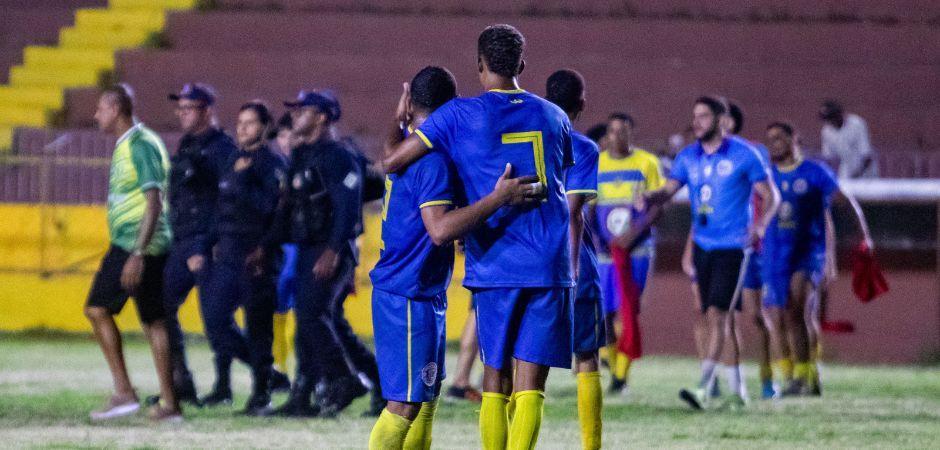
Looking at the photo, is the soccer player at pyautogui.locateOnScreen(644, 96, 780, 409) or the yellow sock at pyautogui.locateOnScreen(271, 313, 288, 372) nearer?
the soccer player at pyautogui.locateOnScreen(644, 96, 780, 409)

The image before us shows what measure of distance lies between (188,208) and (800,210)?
488 centimetres

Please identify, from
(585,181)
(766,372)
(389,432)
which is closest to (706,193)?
(766,372)

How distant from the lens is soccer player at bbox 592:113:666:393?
11.8 metres

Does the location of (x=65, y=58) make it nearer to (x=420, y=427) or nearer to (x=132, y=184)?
(x=132, y=184)

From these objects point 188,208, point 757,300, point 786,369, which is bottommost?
point 786,369

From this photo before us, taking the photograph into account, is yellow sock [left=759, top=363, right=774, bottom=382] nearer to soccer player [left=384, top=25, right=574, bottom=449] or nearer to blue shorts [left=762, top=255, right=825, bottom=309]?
blue shorts [left=762, top=255, right=825, bottom=309]

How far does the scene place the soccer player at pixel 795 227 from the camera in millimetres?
12352

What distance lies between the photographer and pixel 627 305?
11.8 m

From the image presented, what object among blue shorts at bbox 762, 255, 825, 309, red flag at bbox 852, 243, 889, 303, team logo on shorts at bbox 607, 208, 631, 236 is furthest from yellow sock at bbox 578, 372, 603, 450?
red flag at bbox 852, 243, 889, 303

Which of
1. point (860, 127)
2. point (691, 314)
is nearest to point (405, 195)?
point (691, 314)

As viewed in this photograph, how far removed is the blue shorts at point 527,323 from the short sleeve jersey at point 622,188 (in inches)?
229

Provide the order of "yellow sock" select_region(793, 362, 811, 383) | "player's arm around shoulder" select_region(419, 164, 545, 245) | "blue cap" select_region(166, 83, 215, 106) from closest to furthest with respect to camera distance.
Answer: "player's arm around shoulder" select_region(419, 164, 545, 245), "blue cap" select_region(166, 83, 215, 106), "yellow sock" select_region(793, 362, 811, 383)

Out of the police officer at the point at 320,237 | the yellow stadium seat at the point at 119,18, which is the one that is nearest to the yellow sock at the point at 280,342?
the police officer at the point at 320,237

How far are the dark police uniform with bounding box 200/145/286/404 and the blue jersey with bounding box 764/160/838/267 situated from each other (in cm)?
429
